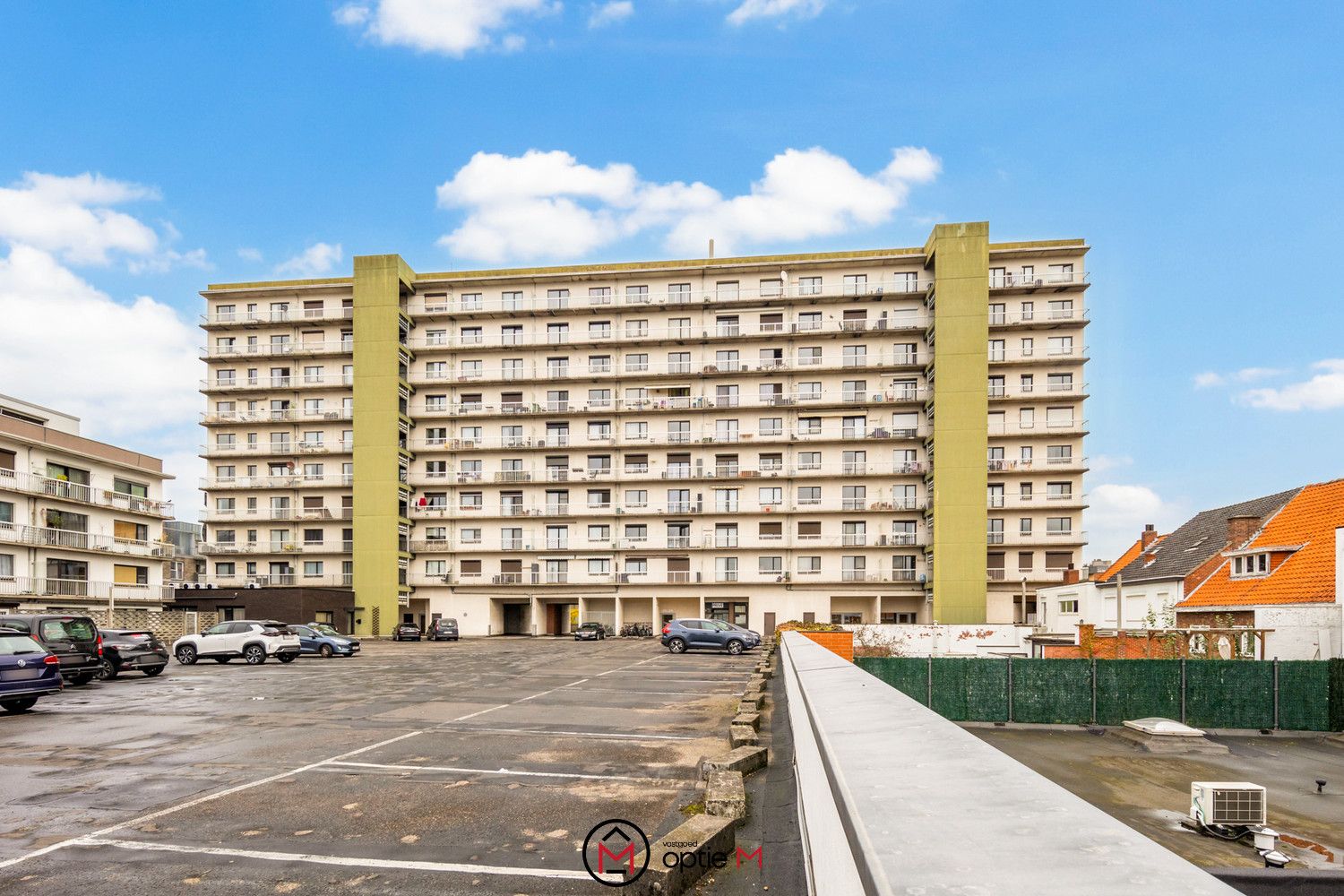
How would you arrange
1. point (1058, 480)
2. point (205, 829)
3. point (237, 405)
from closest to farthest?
point (205, 829), point (1058, 480), point (237, 405)

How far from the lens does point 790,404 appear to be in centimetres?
6025

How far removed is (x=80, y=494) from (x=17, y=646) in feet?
108

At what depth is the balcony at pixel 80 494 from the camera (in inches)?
1571

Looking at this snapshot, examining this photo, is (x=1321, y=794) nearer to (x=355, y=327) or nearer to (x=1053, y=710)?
(x=1053, y=710)

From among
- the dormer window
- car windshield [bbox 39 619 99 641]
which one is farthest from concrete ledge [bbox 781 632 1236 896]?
the dormer window

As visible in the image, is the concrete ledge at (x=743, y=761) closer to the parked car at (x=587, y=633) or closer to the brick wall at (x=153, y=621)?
Result: the brick wall at (x=153, y=621)

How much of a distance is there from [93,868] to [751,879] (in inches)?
190

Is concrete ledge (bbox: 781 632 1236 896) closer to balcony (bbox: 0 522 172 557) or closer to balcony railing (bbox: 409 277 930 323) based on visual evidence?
balcony (bbox: 0 522 172 557)

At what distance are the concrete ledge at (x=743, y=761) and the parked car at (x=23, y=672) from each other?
48.7ft

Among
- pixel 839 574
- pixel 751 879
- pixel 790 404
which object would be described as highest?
pixel 790 404

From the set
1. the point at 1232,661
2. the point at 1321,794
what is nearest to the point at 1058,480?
the point at 1232,661

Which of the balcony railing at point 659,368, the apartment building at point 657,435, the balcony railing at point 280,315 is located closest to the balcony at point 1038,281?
the apartment building at point 657,435

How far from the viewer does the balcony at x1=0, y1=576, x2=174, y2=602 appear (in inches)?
1534
